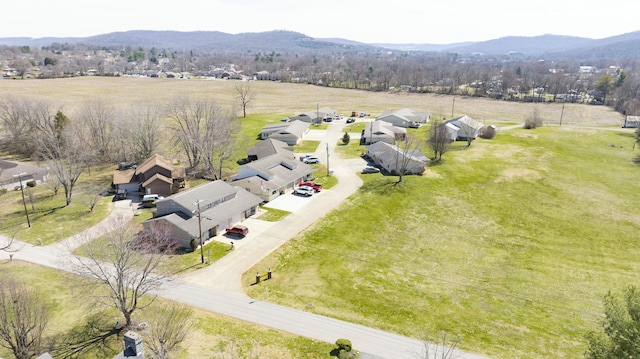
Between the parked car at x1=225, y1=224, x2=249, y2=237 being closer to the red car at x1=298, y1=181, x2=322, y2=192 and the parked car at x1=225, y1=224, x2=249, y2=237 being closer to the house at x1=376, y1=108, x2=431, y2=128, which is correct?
the red car at x1=298, y1=181, x2=322, y2=192

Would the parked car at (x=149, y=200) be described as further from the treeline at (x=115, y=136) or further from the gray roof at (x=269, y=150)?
the gray roof at (x=269, y=150)

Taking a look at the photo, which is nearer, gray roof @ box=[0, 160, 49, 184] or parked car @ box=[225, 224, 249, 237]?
parked car @ box=[225, 224, 249, 237]

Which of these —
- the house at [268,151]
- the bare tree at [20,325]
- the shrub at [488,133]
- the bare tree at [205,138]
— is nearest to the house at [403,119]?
the shrub at [488,133]

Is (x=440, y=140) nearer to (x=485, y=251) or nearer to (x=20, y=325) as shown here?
(x=485, y=251)

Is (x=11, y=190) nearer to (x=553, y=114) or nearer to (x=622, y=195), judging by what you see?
(x=622, y=195)

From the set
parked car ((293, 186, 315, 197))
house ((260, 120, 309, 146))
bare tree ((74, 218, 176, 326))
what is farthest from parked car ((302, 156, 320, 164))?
bare tree ((74, 218, 176, 326))
